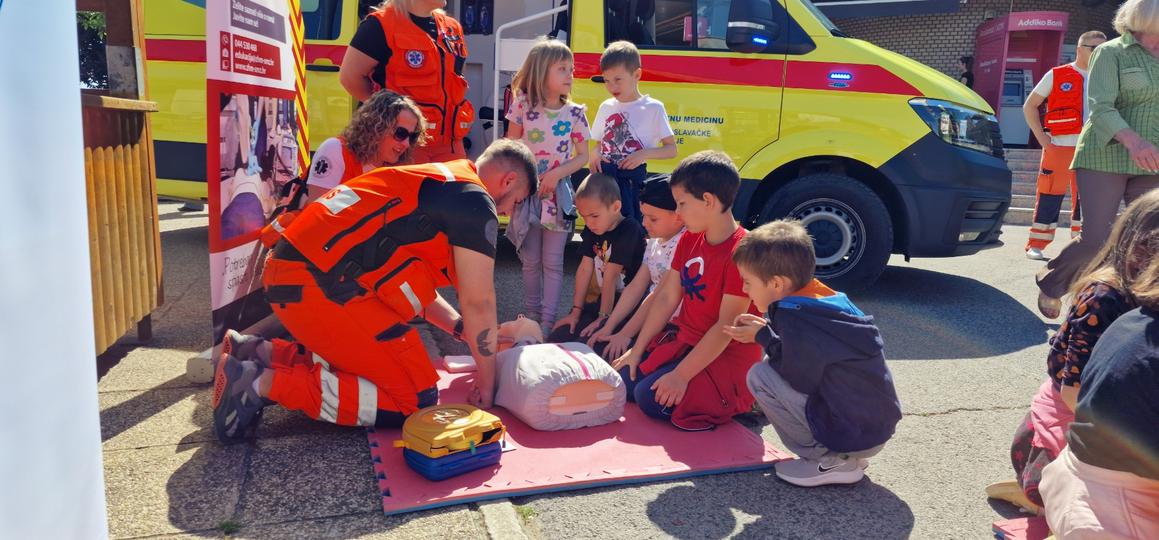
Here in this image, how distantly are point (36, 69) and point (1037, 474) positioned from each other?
257 centimetres

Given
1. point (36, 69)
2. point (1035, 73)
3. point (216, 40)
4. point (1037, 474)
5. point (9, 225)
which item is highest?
point (1035, 73)

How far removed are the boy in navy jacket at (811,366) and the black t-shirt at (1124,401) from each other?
753 mm

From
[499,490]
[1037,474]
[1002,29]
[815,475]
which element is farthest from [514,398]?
[1002,29]

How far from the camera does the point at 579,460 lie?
2.83 meters

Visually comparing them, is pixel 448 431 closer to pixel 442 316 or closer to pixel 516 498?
pixel 516 498

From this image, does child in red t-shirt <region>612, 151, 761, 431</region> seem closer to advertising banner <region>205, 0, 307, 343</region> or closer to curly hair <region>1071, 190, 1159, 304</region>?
curly hair <region>1071, 190, 1159, 304</region>

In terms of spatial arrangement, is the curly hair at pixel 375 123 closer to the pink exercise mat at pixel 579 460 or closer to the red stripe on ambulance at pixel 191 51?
the pink exercise mat at pixel 579 460

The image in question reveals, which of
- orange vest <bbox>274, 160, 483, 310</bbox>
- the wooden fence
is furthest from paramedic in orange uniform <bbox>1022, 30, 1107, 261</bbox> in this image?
the wooden fence

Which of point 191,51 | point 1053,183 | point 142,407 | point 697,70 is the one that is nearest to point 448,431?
point 142,407

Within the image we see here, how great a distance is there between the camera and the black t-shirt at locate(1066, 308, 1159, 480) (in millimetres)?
1723

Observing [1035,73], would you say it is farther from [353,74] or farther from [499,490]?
[499,490]

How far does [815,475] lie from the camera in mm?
2674

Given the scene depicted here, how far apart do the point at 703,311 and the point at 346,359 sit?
54.9 inches

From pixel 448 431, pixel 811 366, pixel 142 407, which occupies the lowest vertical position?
pixel 142 407
